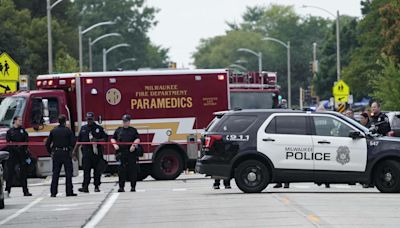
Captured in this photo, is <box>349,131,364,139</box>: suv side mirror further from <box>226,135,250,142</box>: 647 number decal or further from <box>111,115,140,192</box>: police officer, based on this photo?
<box>111,115,140,192</box>: police officer

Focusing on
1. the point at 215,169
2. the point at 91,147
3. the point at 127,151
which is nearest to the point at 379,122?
the point at 215,169

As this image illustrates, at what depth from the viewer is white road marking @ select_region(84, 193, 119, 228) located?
60.2ft

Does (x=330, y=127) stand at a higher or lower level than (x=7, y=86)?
lower

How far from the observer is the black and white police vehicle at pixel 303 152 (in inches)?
→ 942

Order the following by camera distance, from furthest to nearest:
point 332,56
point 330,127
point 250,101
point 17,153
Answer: point 332,56 → point 250,101 → point 17,153 → point 330,127

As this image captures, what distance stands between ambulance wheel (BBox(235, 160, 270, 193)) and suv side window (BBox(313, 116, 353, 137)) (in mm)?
1381

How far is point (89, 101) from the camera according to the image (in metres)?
31.6

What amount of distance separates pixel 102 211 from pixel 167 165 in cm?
1149

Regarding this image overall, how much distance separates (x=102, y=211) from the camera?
20.8 meters

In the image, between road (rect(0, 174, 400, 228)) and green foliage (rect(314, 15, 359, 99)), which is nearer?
road (rect(0, 174, 400, 228))

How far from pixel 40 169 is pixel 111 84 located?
10.8ft

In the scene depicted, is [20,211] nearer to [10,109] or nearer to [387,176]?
[387,176]

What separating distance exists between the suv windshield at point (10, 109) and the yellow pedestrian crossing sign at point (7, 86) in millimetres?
3938

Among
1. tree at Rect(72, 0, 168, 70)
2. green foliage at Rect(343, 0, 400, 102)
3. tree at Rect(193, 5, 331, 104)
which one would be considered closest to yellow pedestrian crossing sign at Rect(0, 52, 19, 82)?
green foliage at Rect(343, 0, 400, 102)
